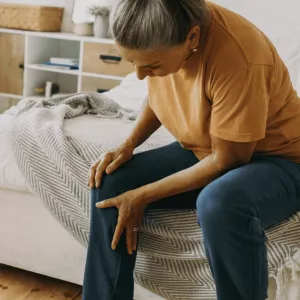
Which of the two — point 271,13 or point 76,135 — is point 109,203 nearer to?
point 76,135

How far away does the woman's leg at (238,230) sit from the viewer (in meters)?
1.02

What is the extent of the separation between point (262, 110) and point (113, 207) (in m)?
0.39

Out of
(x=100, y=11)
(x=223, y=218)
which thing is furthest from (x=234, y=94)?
(x=100, y=11)

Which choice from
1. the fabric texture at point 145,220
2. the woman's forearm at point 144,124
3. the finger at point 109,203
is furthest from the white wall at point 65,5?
the finger at point 109,203

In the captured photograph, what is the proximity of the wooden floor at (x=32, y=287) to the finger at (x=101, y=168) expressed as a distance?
50 centimetres

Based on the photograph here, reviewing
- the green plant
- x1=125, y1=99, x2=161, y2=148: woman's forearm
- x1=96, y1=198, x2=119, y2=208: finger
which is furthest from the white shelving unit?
x1=96, y1=198, x2=119, y2=208: finger

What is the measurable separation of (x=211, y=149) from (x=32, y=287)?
77 centimetres

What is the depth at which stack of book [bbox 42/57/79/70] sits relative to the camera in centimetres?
320

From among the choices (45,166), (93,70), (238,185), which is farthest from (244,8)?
(238,185)

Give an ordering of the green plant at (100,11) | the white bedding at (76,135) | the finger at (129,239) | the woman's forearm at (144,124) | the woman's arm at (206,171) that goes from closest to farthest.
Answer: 1. the woman's arm at (206,171)
2. the finger at (129,239)
3. the woman's forearm at (144,124)
4. the white bedding at (76,135)
5. the green plant at (100,11)

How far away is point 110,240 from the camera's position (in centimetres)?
118

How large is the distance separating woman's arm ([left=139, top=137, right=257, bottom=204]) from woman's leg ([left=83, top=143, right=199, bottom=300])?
0.24 ft

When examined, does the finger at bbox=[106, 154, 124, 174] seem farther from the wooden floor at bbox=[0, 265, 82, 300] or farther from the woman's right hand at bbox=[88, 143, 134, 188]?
the wooden floor at bbox=[0, 265, 82, 300]

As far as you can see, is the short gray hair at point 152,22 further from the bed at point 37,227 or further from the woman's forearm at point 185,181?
the bed at point 37,227
